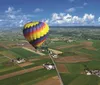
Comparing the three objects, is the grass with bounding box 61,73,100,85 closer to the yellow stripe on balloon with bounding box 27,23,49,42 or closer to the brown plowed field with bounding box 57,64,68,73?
the brown plowed field with bounding box 57,64,68,73

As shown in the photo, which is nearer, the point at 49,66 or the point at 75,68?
the point at 75,68

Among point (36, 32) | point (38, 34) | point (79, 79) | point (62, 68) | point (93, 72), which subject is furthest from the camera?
point (62, 68)

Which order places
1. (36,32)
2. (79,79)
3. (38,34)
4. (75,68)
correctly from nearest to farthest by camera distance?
(36,32) < (38,34) < (79,79) < (75,68)

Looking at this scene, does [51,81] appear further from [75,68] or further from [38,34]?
[38,34]

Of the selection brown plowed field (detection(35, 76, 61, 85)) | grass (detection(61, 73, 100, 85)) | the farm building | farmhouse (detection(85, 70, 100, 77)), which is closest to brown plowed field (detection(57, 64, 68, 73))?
Answer: the farm building

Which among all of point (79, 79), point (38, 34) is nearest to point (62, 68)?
point (79, 79)

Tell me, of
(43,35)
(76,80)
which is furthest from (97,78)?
(43,35)

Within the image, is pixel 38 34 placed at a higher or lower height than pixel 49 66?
higher

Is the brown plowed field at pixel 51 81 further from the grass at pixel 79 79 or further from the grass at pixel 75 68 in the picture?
the grass at pixel 75 68

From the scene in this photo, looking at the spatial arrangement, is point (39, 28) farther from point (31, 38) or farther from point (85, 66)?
point (85, 66)
